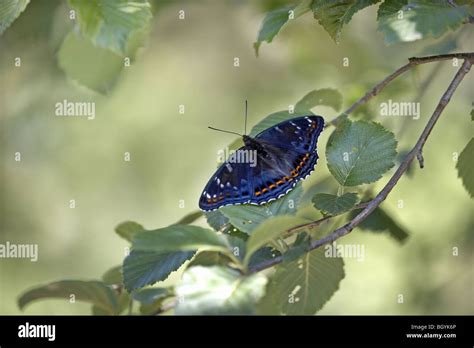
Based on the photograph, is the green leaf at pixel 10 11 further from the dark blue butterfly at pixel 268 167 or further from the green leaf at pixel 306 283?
the green leaf at pixel 306 283

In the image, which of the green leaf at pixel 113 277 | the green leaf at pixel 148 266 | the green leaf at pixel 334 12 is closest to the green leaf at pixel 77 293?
the green leaf at pixel 148 266

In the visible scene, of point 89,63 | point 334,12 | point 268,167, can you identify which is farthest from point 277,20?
point 89,63

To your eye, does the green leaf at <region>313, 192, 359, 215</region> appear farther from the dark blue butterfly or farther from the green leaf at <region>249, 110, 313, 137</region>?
the green leaf at <region>249, 110, 313, 137</region>

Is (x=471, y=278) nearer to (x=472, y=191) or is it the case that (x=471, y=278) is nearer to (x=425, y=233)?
(x=425, y=233)

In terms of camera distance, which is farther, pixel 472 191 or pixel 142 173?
pixel 142 173

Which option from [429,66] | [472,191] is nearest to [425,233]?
[429,66]

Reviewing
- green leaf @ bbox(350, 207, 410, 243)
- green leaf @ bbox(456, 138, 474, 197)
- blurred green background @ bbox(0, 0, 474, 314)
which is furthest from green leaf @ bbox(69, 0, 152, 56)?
blurred green background @ bbox(0, 0, 474, 314)
